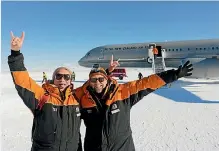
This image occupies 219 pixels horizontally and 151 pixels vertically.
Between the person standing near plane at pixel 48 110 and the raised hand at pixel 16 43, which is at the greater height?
the raised hand at pixel 16 43

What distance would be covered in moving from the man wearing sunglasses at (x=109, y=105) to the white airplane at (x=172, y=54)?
19.1 m

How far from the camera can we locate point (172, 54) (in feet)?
86.3

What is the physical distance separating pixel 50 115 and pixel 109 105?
78 centimetres

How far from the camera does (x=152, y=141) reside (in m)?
6.16

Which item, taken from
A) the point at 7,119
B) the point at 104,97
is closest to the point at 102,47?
the point at 7,119

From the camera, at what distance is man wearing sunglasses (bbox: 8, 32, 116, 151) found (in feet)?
10.00

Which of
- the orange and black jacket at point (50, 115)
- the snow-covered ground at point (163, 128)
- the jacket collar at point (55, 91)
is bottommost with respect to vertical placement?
the snow-covered ground at point (163, 128)

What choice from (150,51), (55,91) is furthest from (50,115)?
(150,51)

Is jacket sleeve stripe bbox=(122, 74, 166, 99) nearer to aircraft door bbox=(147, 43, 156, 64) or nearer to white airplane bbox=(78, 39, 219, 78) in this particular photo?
white airplane bbox=(78, 39, 219, 78)

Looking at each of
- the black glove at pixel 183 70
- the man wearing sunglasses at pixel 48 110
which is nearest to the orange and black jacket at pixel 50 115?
the man wearing sunglasses at pixel 48 110

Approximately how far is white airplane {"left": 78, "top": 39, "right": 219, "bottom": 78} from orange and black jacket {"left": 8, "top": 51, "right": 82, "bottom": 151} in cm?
1984

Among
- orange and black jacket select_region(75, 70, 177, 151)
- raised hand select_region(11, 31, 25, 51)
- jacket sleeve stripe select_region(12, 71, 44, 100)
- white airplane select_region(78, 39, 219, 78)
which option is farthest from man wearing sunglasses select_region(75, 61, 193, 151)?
white airplane select_region(78, 39, 219, 78)

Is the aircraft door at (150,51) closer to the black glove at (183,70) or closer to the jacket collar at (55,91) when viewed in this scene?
the black glove at (183,70)

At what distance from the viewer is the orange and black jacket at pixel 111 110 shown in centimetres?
337
